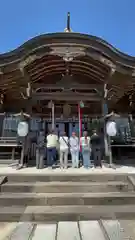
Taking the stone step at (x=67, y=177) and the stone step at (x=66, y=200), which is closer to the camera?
the stone step at (x=66, y=200)

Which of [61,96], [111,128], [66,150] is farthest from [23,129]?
[111,128]

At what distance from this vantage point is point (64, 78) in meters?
7.03

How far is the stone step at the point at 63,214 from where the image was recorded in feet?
11.4

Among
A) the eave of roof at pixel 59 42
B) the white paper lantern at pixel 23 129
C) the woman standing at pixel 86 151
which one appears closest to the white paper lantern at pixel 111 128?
the woman standing at pixel 86 151

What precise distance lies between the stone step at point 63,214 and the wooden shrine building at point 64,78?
13.5 ft

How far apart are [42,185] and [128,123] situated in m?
6.17

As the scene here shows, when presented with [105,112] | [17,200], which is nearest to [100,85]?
[105,112]

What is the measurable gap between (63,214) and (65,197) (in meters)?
0.51

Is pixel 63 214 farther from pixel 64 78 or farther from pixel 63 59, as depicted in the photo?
pixel 64 78

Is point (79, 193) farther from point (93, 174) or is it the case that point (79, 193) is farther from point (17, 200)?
point (17, 200)

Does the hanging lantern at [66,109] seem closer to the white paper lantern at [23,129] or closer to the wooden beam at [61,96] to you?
the wooden beam at [61,96]

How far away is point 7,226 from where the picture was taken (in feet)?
10.8

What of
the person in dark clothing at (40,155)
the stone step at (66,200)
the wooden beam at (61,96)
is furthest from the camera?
the wooden beam at (61,96)

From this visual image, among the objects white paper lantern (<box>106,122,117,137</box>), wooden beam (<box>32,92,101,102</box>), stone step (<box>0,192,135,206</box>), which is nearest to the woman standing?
white paper lantern (<box>106,122,117,137</box>)
